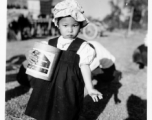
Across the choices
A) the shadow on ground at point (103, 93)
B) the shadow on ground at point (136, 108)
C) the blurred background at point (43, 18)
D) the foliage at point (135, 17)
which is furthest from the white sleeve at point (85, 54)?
the foliage at point (135, 17)

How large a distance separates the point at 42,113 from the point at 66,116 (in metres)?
0.15

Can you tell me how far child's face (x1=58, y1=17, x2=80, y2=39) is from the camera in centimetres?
103

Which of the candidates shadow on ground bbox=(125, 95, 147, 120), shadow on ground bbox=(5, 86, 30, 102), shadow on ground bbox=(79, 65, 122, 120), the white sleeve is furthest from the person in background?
the white sleeve

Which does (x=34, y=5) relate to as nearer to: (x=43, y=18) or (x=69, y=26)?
(x=43, y=18)

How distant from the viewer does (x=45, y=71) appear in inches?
38.6

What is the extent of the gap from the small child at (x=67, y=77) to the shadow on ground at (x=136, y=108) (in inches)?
27.6

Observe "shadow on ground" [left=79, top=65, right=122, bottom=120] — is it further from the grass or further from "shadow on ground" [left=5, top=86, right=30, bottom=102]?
"shadow on ground" [left=5, top=86, right=30, bottom=102]

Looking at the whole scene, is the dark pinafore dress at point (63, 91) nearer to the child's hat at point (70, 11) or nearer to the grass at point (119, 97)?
the child's hat at point (70, 11)

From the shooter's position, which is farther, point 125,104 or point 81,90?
point 125,104

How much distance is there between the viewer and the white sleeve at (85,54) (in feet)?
3.54

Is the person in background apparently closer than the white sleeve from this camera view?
No
